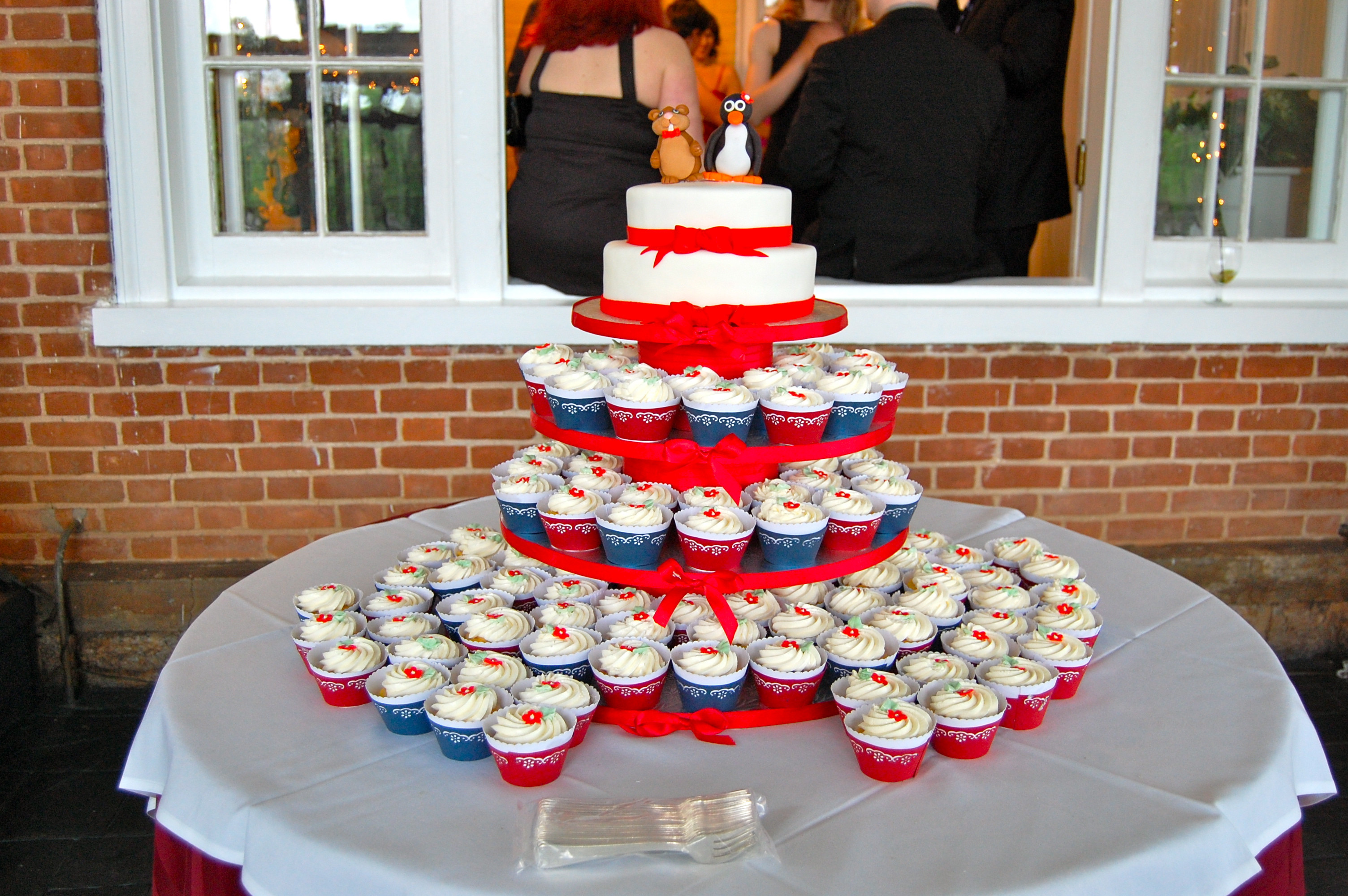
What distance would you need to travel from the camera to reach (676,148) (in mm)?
1920

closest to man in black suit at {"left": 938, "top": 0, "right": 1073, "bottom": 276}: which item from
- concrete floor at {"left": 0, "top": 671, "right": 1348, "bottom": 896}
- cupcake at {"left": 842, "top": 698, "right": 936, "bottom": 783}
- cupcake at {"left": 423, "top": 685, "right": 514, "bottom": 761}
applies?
concrete floor at {"left": 0, "top": 671, "right": 1348, "bottom": 896}

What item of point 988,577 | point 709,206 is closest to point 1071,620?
point 988,577

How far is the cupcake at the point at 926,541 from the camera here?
87.9 inches

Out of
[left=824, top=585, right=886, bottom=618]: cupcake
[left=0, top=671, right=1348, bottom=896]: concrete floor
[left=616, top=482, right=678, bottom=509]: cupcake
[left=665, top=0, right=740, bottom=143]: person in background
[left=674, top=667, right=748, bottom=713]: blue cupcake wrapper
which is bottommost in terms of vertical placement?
[left=0, top=671, right=1348, bottom=896]: concrete floor

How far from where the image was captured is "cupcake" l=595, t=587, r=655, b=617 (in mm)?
1877

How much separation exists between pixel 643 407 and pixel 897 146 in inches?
73.6

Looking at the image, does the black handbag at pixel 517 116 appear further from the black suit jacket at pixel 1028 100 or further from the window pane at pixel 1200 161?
the window pane at pixel 1200 161

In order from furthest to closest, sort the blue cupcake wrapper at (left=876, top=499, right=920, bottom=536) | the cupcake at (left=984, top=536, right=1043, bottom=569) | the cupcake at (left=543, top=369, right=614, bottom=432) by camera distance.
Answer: the cupcake at (left=984, top=536, right=1043, bottom=569) < the blue cupcake wrapper at (left=876, top=499, right=920, bottom=536) < the cupcake at (left=543, top=369, right=614, bottom=432)

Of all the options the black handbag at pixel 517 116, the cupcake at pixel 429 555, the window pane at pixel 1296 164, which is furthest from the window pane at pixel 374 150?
the window pane at pixel 1296 164

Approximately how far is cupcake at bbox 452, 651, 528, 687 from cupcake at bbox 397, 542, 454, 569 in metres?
0.44

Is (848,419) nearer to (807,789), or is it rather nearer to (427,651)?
(807,789)

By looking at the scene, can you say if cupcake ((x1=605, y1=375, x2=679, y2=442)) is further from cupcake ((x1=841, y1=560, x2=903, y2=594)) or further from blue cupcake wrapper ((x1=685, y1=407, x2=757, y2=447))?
cupcake ((x1=841, y1=560, x2=903, y2=594))

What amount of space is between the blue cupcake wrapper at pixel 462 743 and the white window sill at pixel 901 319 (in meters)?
1.89

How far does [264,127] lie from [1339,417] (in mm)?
3607
